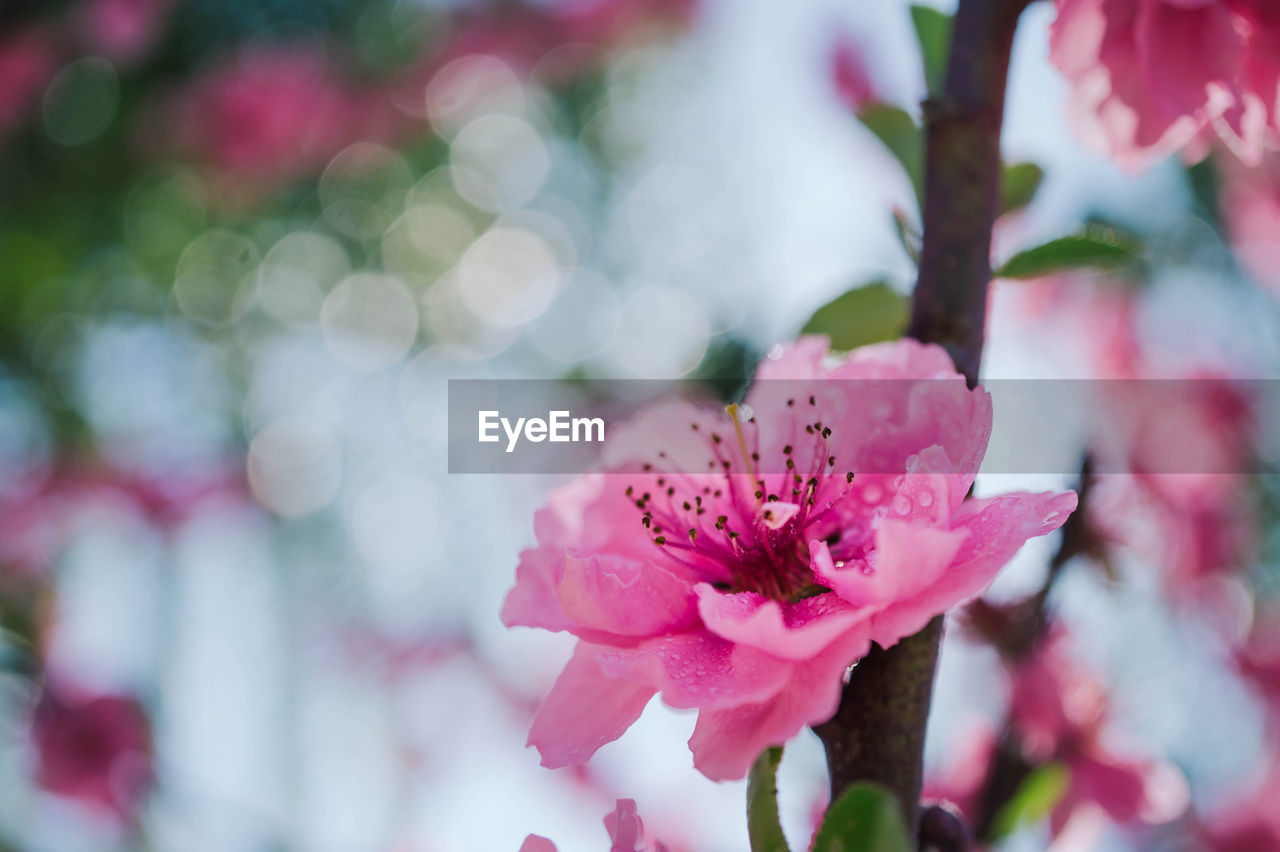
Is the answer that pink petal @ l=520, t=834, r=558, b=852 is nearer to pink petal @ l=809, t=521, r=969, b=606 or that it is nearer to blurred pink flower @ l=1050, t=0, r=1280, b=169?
pink petal @ l=809, t=521, r=969, b=606

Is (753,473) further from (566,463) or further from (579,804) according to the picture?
(579,804)

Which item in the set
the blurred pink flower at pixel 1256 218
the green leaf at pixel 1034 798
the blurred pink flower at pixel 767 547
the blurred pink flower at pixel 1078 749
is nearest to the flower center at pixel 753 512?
the blurred pink flower at pixel 767 547

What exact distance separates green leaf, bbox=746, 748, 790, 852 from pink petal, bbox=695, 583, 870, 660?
0.10ft

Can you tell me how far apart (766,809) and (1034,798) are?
0.91 ft

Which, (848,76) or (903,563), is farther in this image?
(848,76)

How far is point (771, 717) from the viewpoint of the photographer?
229 mm

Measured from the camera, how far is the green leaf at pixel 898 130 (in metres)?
0.36

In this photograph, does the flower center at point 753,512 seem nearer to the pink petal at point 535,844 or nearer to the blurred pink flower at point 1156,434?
the pink petal at point 535,844

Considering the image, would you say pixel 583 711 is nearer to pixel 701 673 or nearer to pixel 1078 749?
pixel 701 673

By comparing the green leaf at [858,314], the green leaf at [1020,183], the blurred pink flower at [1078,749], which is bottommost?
the blurred pink flower at [1078,749]

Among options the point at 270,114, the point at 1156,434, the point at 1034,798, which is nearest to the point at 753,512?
the point at 1034,798

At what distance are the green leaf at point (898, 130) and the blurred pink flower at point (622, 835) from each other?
0.83ft

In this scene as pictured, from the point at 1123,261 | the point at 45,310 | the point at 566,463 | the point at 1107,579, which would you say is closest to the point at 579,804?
the point at 566,463

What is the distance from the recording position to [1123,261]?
0.32 metres
